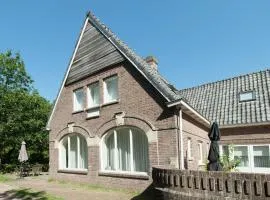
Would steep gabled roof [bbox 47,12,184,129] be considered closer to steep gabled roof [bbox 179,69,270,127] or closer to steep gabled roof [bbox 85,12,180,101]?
steep gabled roof [bbox 85,12,180,101]

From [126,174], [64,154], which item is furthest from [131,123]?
[64,154]

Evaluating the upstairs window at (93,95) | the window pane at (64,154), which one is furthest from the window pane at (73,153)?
the upstairs window at (93,95)

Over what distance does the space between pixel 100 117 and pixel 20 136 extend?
17569mm

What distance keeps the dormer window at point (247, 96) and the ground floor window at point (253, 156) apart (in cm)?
330

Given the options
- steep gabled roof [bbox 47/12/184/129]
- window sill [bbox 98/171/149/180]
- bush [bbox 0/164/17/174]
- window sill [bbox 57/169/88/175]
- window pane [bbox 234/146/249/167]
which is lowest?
bush [bbox 0/164/17/174]

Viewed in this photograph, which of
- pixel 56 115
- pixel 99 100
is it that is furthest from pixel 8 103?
pixel 99 100

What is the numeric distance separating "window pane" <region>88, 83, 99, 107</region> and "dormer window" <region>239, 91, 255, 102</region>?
991 cm

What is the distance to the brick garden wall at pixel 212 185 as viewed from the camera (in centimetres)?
749

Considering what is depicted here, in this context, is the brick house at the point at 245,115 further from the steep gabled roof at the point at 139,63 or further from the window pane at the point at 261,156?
the steep gabled roof at the point at 139,63

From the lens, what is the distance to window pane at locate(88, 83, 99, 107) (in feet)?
57.0

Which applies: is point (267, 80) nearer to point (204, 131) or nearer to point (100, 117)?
point (204, 131)

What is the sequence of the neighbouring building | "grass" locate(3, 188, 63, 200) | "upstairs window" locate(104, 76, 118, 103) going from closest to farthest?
1. "grass" locate(3, 188, 63, 200)
2. the neighbouring building
3. "upstairs window" locate(104, 76, 118, 103)

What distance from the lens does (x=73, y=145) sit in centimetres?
1888

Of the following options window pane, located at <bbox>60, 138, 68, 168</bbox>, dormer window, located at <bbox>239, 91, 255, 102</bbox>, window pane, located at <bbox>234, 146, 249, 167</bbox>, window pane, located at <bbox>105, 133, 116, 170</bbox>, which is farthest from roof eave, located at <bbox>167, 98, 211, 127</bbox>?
window pane, located at <bbox>60, 138, 68, 168</bbox>
